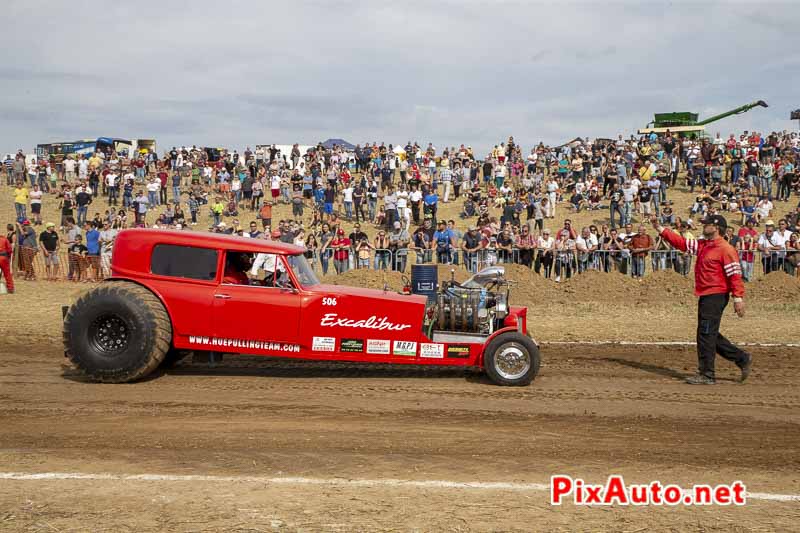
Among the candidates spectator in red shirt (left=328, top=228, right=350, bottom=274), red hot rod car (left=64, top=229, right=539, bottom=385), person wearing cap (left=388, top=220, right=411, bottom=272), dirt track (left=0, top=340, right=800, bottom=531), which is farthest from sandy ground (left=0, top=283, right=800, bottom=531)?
spectator in red shirt (left=328, top=228, right=350, bottom=274)

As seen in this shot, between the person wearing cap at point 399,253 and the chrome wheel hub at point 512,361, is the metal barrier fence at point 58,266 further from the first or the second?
the chrome wheel hub at point 512,361

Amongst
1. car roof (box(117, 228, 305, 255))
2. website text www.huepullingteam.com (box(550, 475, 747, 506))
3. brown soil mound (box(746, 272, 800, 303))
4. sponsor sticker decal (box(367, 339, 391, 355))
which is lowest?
website text www.huepullingteam.com (box(550, 475, 747, 506))

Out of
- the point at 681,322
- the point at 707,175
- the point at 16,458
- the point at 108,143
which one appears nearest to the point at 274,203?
the point at 108,143

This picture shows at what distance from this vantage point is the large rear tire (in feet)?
29.2

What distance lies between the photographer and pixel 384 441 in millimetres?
6902

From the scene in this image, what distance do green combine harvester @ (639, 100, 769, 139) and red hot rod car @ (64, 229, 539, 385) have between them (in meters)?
33.4

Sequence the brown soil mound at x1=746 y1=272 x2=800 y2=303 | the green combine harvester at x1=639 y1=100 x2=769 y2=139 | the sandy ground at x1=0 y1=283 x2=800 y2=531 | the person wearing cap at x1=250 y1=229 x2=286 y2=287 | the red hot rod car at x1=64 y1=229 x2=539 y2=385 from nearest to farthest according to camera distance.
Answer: the sandy ground at x1=0 y1=283 x2=800 y2=531 < the red hot rod car at x1=64 y1=229 x2=539 y2=385 < the person wearing cap at x1=250 y1=229 x2=286 y2=287 < the brown soil mound at x1=746 y1=272 x2=800 y2=303 < the green combine harvester at x1=639 y1=100 x2=769 y2=139

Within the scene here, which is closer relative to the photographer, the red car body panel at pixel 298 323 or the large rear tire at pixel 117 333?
the large rear tire at pixel 117 333

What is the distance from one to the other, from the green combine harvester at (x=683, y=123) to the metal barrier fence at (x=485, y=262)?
67.3 feet

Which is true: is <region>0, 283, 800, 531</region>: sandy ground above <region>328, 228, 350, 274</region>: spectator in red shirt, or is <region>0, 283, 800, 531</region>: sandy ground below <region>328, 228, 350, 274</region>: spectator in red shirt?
below

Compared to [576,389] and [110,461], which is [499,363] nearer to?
[576,389]

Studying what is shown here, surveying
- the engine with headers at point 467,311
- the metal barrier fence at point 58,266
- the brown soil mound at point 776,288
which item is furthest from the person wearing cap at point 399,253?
the engine with headers at point 467,311

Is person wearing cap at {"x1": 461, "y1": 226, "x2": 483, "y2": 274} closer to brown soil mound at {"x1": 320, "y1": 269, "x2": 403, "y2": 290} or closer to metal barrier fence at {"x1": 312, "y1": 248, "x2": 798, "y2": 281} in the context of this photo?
metal barrier fence at {"x1": 312, "y1": 248, "x2": 798, "y2": 281}

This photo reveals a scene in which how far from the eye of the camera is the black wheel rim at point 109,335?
902 centimetres
